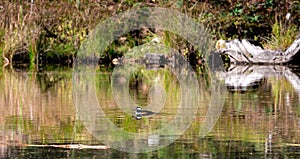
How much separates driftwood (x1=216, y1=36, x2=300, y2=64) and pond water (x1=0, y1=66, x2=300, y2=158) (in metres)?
4.70

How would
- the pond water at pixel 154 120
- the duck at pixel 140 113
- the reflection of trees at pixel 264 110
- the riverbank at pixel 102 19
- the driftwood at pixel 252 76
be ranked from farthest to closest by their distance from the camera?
the riverbank at pixel 102 19 < the driftwood at pixel 252 76 < the duck at pixel 140 113 < the reflection of trees at pixel 264 110 < the pond water at pixel 154 120

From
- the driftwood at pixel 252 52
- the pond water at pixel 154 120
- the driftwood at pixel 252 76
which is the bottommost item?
the pond water at pixel 154 120

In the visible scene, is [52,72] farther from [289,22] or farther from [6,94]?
[289,22]

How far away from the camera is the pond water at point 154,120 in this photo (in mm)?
5383

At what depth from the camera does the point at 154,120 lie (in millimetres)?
7172

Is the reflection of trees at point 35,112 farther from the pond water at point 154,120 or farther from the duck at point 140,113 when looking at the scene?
the duck at point 140,113

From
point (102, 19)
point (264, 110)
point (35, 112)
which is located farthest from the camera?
point (102, 19)

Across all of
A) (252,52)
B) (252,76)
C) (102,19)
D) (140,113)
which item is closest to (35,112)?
(140,113)

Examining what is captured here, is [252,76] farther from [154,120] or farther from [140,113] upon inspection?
[154,120]

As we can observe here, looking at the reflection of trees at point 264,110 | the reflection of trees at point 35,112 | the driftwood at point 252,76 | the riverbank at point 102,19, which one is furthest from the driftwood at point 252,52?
the reflection of trees at point 35,112

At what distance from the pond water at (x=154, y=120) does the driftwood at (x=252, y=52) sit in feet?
15.4

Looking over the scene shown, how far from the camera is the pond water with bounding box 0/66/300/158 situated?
5383 mm

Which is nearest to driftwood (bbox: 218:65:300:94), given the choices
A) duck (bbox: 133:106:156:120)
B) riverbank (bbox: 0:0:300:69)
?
riverbank (bbox: 0:0:300:69)

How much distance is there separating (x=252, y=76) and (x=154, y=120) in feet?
19.9
